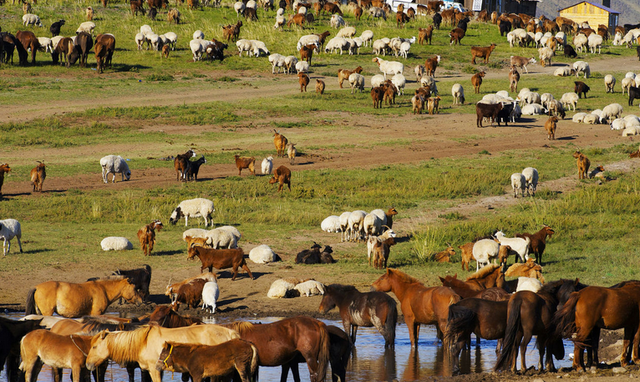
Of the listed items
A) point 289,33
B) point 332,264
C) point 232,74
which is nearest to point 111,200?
point 332,264

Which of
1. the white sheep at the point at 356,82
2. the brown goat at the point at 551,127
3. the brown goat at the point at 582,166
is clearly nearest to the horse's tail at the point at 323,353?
the brown goat at the point at 582,166

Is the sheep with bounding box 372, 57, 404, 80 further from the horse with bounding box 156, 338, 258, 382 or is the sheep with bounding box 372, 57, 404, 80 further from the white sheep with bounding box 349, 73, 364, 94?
the horse with bounding box 156, 338, 258, 382

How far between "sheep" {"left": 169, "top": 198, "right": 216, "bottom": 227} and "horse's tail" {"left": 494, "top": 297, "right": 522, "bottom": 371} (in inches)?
471

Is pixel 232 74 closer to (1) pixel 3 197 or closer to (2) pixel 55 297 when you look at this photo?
(1) pixel 3 197

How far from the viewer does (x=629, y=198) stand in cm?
2409

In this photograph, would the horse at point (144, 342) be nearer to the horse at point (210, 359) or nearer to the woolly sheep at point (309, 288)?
the horse at point (210, 359)

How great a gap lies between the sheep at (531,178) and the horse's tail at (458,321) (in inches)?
604

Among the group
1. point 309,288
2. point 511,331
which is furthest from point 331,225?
point 511,331

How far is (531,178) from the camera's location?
2553 cm

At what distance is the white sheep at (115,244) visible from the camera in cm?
1923

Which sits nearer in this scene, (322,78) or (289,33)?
(322,78)

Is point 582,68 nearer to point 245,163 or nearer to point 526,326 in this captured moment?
point 245,163

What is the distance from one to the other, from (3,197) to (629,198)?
19923 mm

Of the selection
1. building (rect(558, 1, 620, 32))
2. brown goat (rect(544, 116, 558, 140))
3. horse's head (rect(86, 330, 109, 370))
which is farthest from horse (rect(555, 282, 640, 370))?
building (rect(558, 1, 620, 32))
